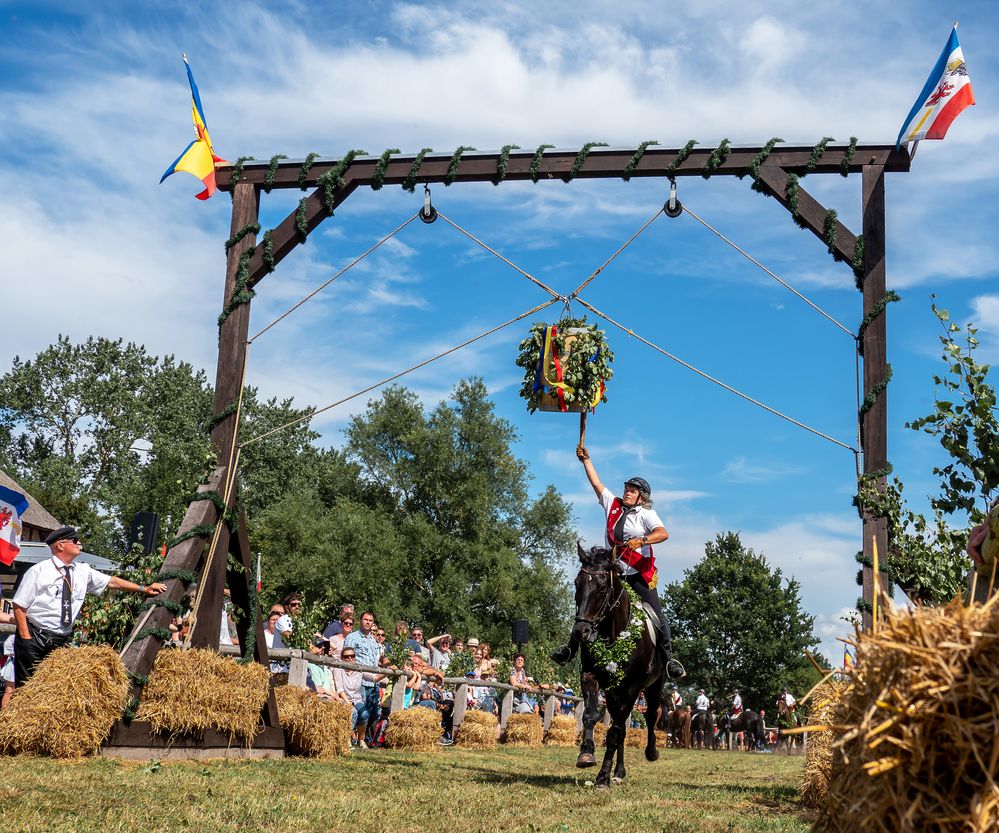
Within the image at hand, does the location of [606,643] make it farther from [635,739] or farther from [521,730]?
[635,739]

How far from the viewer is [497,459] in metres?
53.2

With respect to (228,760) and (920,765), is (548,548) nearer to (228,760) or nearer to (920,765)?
(228,760)

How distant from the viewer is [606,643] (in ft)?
32.3

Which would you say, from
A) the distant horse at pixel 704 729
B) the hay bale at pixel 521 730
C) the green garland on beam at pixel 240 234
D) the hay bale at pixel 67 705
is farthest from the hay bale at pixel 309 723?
the distant horse at pixel 704 729

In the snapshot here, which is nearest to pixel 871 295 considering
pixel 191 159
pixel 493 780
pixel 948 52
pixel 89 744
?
pixel 948 52

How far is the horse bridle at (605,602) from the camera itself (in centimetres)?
946

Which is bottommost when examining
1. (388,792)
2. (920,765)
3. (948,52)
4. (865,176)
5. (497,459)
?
(388,792)

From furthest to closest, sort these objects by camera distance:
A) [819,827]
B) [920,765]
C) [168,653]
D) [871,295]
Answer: [871,295] < [168,653] < [819,827] < [920,765]

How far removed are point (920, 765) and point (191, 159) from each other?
10.7 metres

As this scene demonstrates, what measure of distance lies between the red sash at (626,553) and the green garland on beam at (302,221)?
15.0ft

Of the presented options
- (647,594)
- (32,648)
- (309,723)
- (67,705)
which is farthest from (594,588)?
(32,648)

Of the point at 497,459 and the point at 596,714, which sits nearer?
the point at 596,714

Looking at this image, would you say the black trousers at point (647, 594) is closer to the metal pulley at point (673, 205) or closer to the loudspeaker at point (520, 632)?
the metal pulley at point (673, 205)

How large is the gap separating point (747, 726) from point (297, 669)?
2717 cm
